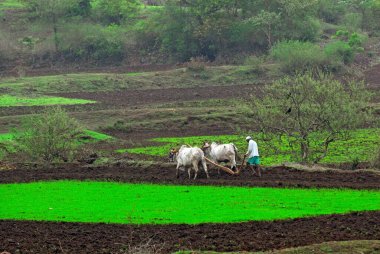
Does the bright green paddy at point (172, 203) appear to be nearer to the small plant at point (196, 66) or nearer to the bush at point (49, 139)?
the bush at point (49, 139)

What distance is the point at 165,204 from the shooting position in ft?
95.6

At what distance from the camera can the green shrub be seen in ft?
267

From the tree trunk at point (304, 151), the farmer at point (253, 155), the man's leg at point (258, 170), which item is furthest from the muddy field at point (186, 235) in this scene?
the tree trunk at point (304, 151)

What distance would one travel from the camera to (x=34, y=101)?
66.6 meters

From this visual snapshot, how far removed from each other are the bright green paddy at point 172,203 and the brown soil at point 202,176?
3.04ft

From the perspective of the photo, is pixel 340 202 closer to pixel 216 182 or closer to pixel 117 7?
pixel 216 182

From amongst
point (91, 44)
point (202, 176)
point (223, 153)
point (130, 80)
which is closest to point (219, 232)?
point (223, 153)

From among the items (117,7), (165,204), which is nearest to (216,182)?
(165,204)

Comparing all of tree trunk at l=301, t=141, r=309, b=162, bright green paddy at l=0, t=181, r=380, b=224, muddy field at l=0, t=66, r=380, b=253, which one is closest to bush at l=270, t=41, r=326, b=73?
tree trunk at l=301, t=141, r=309, b=162

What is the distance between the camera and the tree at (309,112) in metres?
38.4

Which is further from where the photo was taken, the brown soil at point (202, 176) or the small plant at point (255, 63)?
the small plant at point (255, 63)

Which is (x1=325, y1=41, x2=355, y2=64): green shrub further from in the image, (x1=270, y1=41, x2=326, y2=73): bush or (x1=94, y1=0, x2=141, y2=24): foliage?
(x1=94, y1=0, x2=141, y2=24): foliage

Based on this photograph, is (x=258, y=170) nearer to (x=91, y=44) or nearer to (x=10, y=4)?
(x=91, y=44)

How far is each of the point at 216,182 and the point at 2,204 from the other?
26.7 feet
